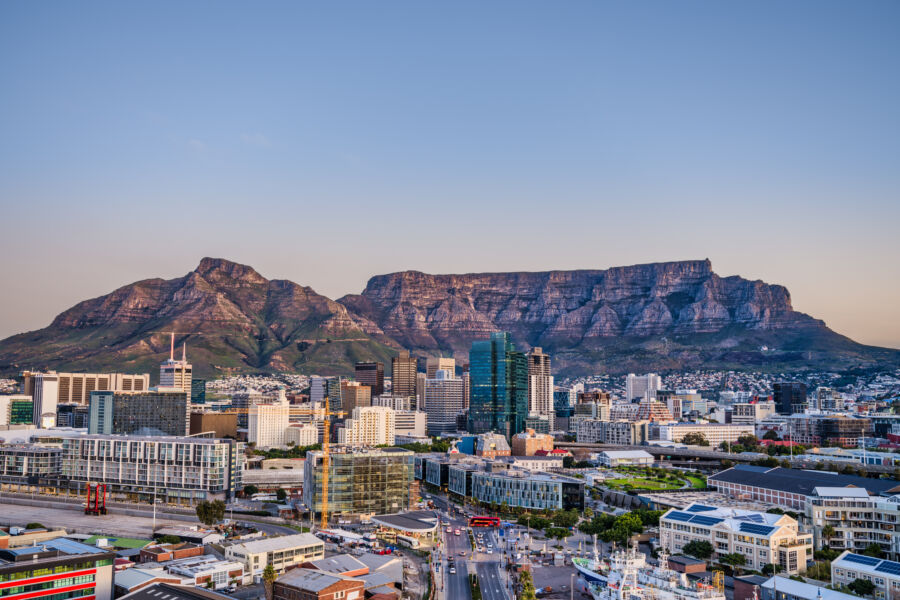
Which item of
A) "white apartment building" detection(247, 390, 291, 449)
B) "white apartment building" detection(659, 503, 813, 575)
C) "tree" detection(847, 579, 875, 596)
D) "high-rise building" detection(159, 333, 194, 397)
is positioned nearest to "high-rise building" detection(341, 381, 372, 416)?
"high-rise building" detection(159, 333, 194, 397)

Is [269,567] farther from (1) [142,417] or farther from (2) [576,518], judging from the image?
(1) [142,417]

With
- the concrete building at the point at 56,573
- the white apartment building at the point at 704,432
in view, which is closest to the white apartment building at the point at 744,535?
the concrete building at the point at 56,573

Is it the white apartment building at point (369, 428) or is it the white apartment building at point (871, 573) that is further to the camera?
the white apartment building at point (369, 428)

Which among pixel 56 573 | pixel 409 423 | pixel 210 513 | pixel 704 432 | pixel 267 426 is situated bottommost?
pixel 210 513

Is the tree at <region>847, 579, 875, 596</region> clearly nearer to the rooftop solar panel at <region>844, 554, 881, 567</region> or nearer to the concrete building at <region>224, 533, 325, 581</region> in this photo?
the rooftop solar panel at <region>844, 554, 881, 567</region>

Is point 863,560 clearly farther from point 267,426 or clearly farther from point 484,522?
point 267,426

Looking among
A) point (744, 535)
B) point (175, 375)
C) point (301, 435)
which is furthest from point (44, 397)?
point (744, 535)

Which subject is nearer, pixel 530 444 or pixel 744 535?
pixel 744 535

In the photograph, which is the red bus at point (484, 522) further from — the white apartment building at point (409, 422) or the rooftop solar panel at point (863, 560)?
the white apartment building at point (409, 422)
